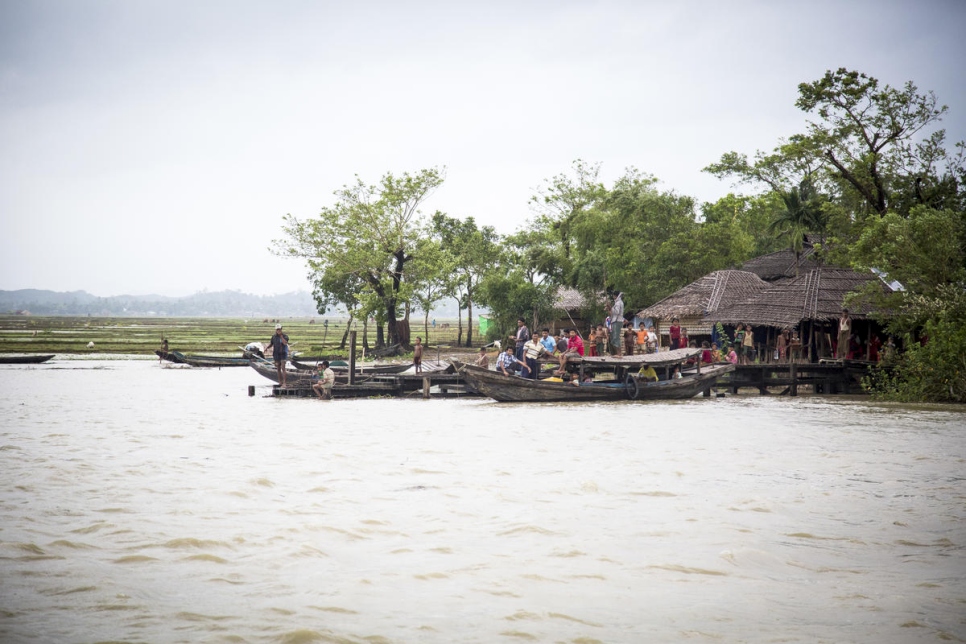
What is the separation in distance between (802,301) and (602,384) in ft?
31.0

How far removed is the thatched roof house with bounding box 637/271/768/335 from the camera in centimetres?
3309

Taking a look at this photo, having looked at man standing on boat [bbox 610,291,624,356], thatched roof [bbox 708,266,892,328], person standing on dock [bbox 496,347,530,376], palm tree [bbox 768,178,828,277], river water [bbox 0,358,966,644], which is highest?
palm tree [bbox 768,178,828,277]

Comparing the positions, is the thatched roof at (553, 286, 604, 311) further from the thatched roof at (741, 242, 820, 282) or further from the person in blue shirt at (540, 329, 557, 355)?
the person in blue shirt at (540, 329, 557, 355)

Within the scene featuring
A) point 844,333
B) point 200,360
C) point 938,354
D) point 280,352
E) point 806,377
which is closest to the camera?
point 938,354

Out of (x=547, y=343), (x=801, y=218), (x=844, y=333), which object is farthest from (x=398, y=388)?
(x=801, y=218)

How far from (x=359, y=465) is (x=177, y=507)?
3.75 m

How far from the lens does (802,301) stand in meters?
29.2

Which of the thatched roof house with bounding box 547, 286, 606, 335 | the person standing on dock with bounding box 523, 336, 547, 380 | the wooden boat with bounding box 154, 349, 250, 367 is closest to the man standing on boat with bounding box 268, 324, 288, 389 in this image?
the person standing on dock with bounding box 523, 336, 547, 380

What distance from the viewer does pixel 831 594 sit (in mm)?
6645

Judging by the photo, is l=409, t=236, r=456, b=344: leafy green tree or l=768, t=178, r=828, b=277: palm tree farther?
l=409, t=236, r=456, b=344: leafy green tree

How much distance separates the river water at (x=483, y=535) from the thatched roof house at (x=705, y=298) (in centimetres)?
1575

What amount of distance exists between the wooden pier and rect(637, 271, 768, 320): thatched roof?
524 cm

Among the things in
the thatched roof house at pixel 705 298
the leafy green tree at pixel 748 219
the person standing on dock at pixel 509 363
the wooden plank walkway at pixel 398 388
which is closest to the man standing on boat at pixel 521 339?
the person standing on dock at pixel 509 363

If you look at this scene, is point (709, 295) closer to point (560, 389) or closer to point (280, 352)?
point (560, 389)
